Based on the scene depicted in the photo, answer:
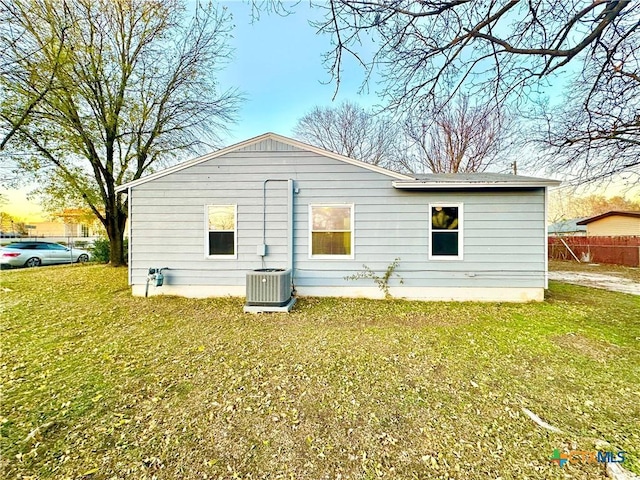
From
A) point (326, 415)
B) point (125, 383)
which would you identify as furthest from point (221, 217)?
point (326, 415)

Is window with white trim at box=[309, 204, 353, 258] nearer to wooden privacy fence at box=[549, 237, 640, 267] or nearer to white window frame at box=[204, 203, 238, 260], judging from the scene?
white window frame at box=[204, 203, 238, 260]

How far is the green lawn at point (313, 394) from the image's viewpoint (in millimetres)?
2014

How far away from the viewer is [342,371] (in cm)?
336

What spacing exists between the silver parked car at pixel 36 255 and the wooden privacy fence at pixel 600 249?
2773cm

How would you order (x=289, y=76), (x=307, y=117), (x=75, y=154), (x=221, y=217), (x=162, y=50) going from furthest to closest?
(x=307, y=117)
(x=162, y=50)
(x=75, y=154)
(x=289, y=76)
(x=221, y=217)

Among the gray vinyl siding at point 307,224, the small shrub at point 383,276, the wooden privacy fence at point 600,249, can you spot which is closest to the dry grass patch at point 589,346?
the gray vinyl siding at point 307,224

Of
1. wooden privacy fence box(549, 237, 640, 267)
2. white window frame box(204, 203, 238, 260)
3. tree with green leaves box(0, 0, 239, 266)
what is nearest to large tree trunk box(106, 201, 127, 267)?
tree with green leaves box(0, 0, 239, 266)

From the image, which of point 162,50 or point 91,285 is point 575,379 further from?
point 162,50

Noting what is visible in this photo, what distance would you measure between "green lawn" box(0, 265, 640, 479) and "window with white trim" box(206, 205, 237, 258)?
1935 mm

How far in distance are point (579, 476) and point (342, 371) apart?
208 cm

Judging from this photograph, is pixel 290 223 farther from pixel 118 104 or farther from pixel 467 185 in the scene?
pixel 118 104

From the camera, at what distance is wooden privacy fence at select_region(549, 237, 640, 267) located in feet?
46.1

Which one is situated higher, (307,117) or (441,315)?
(307,117)

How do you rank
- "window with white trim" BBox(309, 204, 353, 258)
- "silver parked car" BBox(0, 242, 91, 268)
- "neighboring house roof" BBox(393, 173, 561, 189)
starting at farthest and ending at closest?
1. "silver parked car" BBox(0, 242, 91, 268)
2. "window with white trim" BBox(309, 204, 353, 258)
3. "neighboring house roof" BBox(393, 173, 561, 189)
